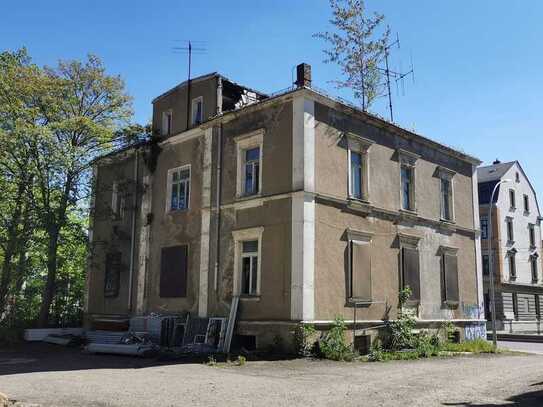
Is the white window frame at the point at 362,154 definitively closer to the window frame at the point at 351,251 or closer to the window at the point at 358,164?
the window at the point at 358,164

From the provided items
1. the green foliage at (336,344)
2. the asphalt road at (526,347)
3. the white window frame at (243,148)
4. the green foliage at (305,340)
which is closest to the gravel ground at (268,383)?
the green foliage at (305,340)

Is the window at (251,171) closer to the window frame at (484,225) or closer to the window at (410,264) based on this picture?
the window at (410,264)

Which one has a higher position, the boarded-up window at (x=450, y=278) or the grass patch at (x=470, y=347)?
the boarded-up window at (x=450, y=278)

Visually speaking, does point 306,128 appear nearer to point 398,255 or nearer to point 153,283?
point 398,255

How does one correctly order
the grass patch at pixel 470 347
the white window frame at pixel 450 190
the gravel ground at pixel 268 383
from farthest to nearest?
the white window frame at pixel 450 190
the grass patch at pixel 470 347
the gravel ground at pixel 268 383

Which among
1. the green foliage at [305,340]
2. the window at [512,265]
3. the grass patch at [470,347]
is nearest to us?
the green foliage at [305,340]

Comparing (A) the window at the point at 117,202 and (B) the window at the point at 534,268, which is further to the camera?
(B) the window at the point at 534,268

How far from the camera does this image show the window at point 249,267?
1816 cm

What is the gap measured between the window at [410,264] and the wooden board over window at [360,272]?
212 cm

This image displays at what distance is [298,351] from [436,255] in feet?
29.3

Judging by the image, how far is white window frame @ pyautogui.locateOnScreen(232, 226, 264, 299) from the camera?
17.8m

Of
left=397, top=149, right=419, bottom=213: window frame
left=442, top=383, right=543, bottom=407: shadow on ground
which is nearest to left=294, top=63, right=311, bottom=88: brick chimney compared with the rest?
left=397, top=149, right=419, bottom=213: window frame

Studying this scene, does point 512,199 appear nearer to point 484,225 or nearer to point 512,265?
point 484,225

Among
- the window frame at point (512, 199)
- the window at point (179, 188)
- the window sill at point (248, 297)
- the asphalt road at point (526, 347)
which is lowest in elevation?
the asphalt road at point (526, 347)
